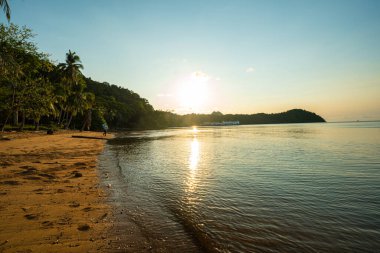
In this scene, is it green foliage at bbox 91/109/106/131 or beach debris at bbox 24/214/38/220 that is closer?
beach debris at bbox 24/214/38/220

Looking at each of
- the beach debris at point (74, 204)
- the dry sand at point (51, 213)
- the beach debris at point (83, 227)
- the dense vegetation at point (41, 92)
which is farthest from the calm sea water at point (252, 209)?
the dense vegetation at point (41, 92)

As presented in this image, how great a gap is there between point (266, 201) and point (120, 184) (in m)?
6.60

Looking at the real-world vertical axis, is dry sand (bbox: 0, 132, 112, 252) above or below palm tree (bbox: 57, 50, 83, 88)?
below

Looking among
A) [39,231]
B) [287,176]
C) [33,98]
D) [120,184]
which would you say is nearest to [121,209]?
[39,231]

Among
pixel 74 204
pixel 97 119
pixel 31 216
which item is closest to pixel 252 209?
pixel 74 204

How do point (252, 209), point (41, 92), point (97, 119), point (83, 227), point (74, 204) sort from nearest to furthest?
1. point (83, 227)
2. point (74, 204)
3. point (252, 209)
4. point (41, 92)
5. point (97, 119)

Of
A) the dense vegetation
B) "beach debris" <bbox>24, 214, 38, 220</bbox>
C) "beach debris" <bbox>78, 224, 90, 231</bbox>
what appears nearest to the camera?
"beach debris" <bbox>78, 224, 90, 231</bbox>

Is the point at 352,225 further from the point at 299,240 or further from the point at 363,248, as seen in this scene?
the point at 299,240

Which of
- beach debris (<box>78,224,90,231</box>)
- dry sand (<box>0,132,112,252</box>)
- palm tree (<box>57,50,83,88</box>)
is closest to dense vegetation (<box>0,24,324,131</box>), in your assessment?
palm tree (<box>57,50,83,88</box>)

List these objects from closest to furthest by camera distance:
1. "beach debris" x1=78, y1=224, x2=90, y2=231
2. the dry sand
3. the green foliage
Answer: the dry sand, "beach debris" x1=78, y1=224, x2=90, y2=231, the green foliage

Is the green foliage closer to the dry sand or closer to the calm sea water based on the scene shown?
the calm sea water

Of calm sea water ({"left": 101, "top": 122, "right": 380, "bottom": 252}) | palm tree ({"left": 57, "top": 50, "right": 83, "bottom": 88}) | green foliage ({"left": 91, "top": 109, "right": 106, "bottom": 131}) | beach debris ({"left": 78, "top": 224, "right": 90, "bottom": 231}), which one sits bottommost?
calm sea water ({"left": 101, "top": 122, "right": 380, "bottom": 252})

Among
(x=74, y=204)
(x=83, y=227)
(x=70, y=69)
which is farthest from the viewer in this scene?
(x=70, y=69)

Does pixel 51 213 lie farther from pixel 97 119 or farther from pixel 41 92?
pixel 97 119
